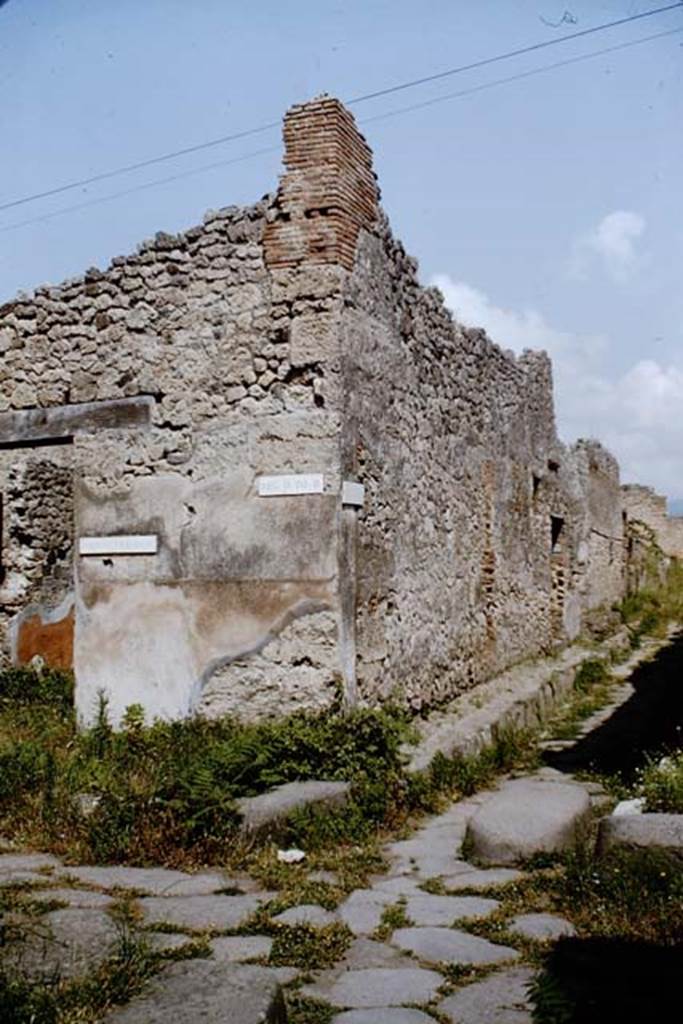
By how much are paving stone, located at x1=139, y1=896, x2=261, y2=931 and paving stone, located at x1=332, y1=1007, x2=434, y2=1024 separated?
0.98 m

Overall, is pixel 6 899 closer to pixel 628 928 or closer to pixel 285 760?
pixel 285 760

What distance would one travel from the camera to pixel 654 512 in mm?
28984

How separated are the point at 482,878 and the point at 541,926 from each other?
0.79 m

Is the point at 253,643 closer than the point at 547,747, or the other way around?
the point at 253,643

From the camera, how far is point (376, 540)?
7.32 metres

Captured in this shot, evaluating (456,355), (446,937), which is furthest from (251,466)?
(446,937)

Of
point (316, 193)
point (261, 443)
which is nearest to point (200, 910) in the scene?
point (261, 443)

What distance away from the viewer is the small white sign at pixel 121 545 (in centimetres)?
736

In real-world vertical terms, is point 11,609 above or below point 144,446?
below

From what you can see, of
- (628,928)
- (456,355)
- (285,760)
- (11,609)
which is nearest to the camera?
(628,928)

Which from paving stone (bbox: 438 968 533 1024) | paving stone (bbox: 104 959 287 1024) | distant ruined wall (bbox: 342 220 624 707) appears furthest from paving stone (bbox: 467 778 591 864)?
paving stone (bbox: 104 959 287 1024)

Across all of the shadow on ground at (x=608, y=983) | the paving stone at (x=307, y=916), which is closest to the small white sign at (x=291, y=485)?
the paving stone at (x=307, y=916)

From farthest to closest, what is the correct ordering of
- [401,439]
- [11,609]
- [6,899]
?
[11,609] → [401,439] → [6,899]

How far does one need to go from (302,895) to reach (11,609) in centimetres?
809
